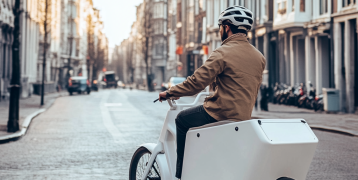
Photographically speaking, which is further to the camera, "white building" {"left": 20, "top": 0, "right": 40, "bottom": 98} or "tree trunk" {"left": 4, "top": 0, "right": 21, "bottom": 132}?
"white building" {"left": 20, "top": 0, "right": 40, "bottom": 98}

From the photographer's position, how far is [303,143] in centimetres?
344

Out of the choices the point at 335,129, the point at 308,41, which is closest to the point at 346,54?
the point at 308,41

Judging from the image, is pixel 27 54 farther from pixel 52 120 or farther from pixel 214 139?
pixel 214 139

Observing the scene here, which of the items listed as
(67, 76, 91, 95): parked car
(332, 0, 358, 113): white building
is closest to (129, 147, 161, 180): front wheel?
(332, 0, 358, 113): white building

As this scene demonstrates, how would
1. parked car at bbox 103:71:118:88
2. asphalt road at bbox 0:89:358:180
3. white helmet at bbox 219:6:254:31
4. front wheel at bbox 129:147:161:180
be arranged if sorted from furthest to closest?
1. parked car at bbox 103:71:118:88
2. asphalt road at bbox 0:89:358:180
3. front wheel at bbox 129:147:161:180
4. white helmet at bbox 219:6:254:31

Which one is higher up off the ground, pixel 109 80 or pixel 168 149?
pixel 109 80

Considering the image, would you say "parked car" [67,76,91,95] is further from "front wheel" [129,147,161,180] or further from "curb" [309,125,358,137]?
"front wheel" [129,147,161,180]

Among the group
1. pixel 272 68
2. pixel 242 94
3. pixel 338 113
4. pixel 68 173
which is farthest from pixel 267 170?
pixel 272 68

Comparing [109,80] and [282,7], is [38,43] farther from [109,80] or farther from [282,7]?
[109,80]

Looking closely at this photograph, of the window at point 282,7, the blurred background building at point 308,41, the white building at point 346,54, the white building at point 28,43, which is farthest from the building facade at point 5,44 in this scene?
the white building at point 346,54

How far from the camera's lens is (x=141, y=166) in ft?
16.1

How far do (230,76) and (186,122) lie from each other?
59 centimetres

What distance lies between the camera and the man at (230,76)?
12.1 ft

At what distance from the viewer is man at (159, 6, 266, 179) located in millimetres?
3688
